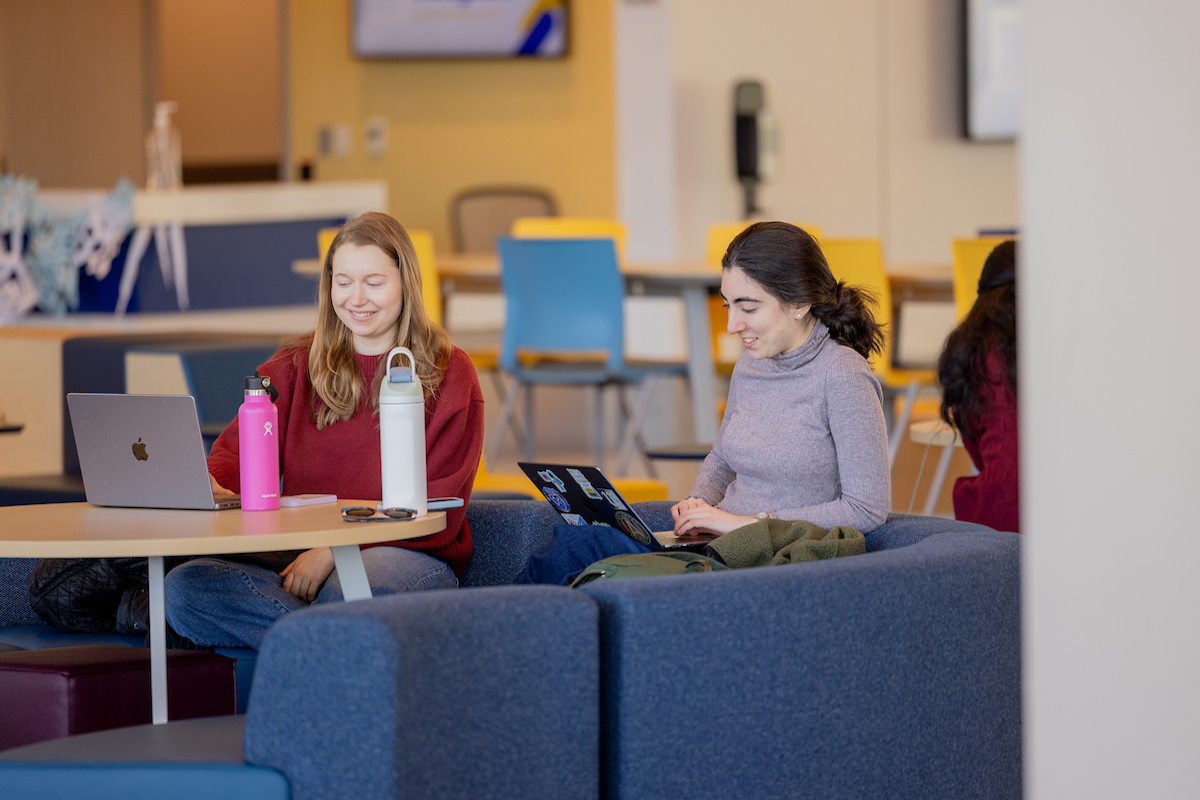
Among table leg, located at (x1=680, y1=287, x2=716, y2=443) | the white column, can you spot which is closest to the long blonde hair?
table leg, located at (x1=680, y1=287, x2=716, y2=443)

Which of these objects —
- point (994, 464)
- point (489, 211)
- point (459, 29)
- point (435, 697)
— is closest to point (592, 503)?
point (435, 697)

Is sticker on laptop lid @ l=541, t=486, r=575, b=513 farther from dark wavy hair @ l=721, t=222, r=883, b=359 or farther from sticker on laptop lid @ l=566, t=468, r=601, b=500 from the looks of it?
dark wavy hair @ l=721, t=222, r=883, b=359

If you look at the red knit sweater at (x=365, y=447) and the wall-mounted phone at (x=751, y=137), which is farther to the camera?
the wall-mounted phone at (x=751, y=137)

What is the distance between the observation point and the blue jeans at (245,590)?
2.38 meters

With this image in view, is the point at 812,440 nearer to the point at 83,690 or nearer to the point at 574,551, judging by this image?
the point at 574,551

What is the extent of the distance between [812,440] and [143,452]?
1.03 meters

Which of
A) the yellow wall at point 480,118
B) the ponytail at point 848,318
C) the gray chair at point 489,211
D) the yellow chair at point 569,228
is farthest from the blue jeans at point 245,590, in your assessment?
the yellow wall at point 480,118

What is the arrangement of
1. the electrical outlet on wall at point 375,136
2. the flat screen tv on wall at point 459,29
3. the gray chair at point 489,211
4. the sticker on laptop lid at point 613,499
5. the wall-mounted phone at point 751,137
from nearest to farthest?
1. the sticker on laptop lid at point 613,499
2. the wall-mounted phone at point 751,137
3. the gray chair at point 489,211
4. the flat screen tv on wall at point 459,29
5. the electrical outlet on wall at point 375,136

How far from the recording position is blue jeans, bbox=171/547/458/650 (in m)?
2.38

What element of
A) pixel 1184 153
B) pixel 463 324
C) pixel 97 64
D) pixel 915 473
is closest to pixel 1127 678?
pixel 1184 153

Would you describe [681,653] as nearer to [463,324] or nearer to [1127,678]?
[1127,678]

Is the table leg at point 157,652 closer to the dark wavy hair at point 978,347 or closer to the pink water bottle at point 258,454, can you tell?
the pink water bottle at point 258,454

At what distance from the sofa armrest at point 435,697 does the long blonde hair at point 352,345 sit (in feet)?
2.74

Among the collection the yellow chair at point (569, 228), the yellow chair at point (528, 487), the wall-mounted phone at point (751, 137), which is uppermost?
the wall-mounted phone at point (751, 137)
